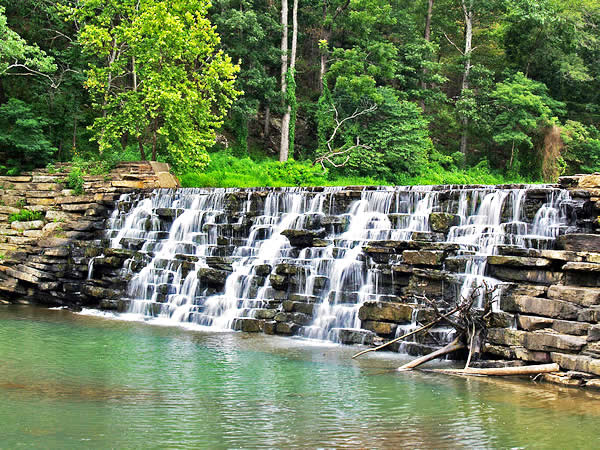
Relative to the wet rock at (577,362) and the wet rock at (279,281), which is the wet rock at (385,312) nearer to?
the wet rock at (279,281)

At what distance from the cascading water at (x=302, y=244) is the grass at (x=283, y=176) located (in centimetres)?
673

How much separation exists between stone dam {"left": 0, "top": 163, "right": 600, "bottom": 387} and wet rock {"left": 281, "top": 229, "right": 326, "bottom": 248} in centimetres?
4

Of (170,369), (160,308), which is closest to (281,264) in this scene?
(160,308)

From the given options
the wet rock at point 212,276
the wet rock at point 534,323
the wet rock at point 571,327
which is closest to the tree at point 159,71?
the wet rock at point 212,276

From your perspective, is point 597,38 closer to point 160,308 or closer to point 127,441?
point 160,308

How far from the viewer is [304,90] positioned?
39094 mm

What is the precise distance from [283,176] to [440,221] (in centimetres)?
1418

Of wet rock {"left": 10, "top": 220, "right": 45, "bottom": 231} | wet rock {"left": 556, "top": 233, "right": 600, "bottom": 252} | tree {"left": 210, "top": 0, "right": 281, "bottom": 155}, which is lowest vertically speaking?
wet rock {"left": 10, "top": 220, "right": 45, "bottom": 231}

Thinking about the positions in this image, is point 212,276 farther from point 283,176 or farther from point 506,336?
point 283,176

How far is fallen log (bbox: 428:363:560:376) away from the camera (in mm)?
11930

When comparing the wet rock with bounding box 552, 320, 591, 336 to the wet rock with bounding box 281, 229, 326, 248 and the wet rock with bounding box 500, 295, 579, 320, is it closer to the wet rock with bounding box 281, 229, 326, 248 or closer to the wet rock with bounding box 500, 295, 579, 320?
the wet rock with bounding box 500, 295, 579, 320

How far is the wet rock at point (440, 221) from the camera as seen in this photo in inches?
656

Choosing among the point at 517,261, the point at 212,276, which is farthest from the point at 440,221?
the point at 212,276

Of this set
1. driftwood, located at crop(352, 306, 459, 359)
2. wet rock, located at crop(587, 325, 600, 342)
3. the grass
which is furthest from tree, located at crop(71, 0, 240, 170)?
wet rock, located at crop(587, 325, 600, 342)
